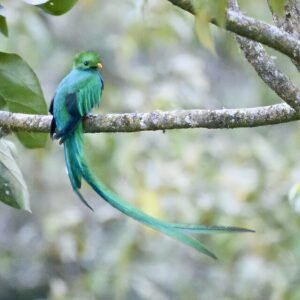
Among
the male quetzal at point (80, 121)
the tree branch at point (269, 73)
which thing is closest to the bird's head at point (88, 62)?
the male quetzal at point (80, 121)

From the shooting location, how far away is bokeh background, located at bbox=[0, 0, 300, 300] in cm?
371

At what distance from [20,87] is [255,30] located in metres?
0.81

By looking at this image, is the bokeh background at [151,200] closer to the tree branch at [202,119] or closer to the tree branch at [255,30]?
the tree branch at [202,119]

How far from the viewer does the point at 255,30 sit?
1.32 metres

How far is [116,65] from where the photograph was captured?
4.80 meters

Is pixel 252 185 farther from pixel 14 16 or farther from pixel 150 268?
pixel 14 16

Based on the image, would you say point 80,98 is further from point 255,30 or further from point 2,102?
point 255,30

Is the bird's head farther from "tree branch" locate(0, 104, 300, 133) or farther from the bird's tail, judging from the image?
"tree branch" locate(0, 104, 300, 133)

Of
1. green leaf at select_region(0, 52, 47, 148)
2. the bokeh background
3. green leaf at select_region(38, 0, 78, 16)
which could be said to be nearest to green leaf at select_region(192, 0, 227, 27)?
green leaf at select_region(38, 0, 78, 16)

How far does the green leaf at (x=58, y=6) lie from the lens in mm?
1875

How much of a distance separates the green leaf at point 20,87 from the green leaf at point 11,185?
16cm

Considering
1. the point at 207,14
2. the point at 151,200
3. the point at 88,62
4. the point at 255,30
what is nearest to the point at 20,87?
the point at 88,62

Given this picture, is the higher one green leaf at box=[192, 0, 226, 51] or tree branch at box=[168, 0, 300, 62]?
green leaf at box=[192, 0, 226, 51]

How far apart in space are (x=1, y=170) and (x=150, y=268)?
7.44 feet
